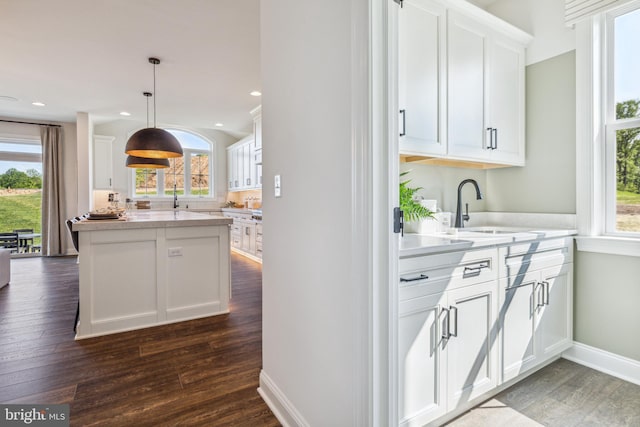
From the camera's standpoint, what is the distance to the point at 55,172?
21.3 ft

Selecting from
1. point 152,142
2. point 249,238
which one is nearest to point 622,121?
point 152,142

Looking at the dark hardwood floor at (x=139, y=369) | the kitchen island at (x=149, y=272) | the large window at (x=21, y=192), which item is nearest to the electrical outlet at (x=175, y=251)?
the kitchen island at (x=149, y=272)

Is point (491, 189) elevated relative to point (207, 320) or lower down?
elevated

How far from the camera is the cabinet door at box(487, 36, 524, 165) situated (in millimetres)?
2363

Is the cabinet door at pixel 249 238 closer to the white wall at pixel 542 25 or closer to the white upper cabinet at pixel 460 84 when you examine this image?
the white upper cabinet at pixel 460 84

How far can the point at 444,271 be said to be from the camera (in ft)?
4.99

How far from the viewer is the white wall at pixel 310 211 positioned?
1188 mm

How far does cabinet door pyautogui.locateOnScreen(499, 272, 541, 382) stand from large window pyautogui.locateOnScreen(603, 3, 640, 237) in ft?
2.62

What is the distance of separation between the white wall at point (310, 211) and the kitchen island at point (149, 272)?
1.53 m

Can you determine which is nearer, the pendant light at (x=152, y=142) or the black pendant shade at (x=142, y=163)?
the pendant light at (x=152, y=142)

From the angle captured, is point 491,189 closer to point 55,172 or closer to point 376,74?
point 376,74

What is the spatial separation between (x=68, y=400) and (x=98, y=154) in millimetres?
6223

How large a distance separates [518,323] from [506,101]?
162cm

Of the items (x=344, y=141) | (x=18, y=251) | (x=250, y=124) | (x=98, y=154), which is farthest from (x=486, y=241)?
(x=18, y=251)
